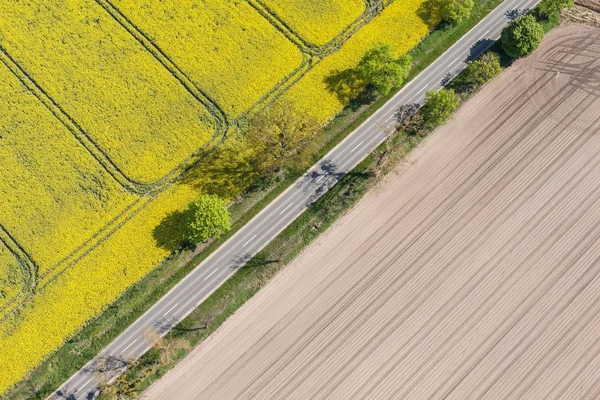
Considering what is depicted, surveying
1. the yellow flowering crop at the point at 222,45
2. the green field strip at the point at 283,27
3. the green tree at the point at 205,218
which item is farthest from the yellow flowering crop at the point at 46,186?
the green field strip at the point at 283,27

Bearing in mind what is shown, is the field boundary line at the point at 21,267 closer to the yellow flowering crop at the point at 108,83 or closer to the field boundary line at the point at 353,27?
the yellow flowering crop at the point at 108,83

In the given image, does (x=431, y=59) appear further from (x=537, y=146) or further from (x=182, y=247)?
(x=182, y=247)

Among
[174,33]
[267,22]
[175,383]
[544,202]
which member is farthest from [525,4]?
[175,383]

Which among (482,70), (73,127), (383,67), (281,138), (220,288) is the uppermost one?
(73,127)

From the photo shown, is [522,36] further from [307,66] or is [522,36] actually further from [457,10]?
[307,66]

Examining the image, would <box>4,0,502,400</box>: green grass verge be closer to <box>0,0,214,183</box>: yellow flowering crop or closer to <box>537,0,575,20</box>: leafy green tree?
<box>0,0,214,183</box>: yellow flowering crop

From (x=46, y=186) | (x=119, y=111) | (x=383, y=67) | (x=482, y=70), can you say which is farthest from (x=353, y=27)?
(x=46, y=186)
